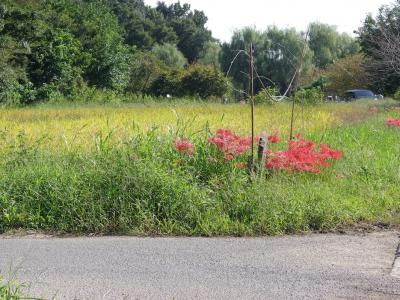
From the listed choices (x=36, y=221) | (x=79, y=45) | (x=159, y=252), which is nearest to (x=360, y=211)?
(x=159, y=252)

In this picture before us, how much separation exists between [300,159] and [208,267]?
3.04 meters

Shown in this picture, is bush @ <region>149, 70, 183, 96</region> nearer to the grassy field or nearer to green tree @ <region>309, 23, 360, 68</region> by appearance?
green tree @ <region>309, 23, 360, 68</region>

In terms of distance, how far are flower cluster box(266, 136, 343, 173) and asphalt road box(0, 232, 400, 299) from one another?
1.64 meters

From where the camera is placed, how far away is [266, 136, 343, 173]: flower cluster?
7.76 m

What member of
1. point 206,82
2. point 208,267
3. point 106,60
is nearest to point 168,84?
point 206,82

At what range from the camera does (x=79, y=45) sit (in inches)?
1644

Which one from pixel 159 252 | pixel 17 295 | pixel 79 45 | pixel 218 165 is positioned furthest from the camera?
pixel 79 45

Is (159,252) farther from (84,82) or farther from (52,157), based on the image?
(84,82)

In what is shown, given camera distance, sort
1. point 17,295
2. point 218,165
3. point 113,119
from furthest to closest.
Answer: point 113,119
point 218,165
point 17,295

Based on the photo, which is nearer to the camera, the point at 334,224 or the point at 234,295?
the point at 234,295

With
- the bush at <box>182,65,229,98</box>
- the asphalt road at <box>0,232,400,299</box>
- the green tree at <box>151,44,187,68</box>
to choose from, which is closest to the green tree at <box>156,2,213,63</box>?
the green tree at <box>151,44,187,68</box>

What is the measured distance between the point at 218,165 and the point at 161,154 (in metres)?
0.78

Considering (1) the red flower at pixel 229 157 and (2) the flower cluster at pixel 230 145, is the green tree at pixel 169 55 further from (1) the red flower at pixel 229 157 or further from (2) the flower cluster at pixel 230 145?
(1) the red flower at pixel 229 157

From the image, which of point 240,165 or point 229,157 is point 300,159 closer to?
point 240,165
